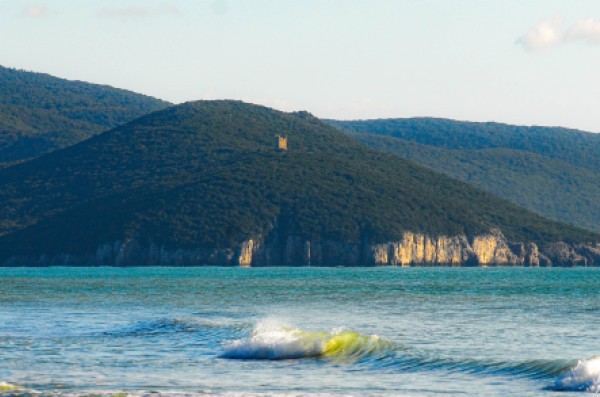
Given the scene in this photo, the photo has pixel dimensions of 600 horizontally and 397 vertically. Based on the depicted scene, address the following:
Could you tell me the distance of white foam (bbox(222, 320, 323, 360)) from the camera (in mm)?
32219

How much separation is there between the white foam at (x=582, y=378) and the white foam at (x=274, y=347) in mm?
8677

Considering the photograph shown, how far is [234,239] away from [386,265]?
2086 centimetres

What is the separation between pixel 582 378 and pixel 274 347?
386 inches

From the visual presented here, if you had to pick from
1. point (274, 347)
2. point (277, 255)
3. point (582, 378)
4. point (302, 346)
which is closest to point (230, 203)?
point (277, 255)

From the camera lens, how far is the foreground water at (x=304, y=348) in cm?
2597

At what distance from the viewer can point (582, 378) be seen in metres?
25.2

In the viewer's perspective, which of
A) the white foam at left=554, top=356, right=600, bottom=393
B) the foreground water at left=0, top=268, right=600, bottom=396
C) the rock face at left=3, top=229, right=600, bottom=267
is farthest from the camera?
the rock face at left=3, top=229, right=600, bottom=267

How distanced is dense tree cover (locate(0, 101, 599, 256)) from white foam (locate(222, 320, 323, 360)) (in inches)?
4970

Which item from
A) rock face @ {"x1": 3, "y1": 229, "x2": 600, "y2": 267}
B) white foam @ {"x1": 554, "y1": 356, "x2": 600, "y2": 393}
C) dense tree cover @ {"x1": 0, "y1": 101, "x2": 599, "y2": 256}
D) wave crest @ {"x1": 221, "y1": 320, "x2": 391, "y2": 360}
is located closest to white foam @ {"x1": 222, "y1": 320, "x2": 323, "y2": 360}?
wave crest @ {"x1": 221, "y1": 320, "x2": 391, "y2": 360}

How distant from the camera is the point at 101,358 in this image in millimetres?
31688

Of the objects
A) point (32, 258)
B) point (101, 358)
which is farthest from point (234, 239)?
point (101, 358)

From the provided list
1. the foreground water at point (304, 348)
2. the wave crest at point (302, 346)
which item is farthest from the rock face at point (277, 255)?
the wave crest at point (302, 346)

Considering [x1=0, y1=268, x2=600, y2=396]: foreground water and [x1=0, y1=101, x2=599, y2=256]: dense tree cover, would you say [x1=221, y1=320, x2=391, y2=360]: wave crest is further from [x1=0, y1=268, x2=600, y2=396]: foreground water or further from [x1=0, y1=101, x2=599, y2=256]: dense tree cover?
[x1=0, y1=101, x2=599, y2=256]: dense tree cover

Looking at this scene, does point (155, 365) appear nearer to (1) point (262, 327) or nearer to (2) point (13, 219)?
(1) point (262, 327)
